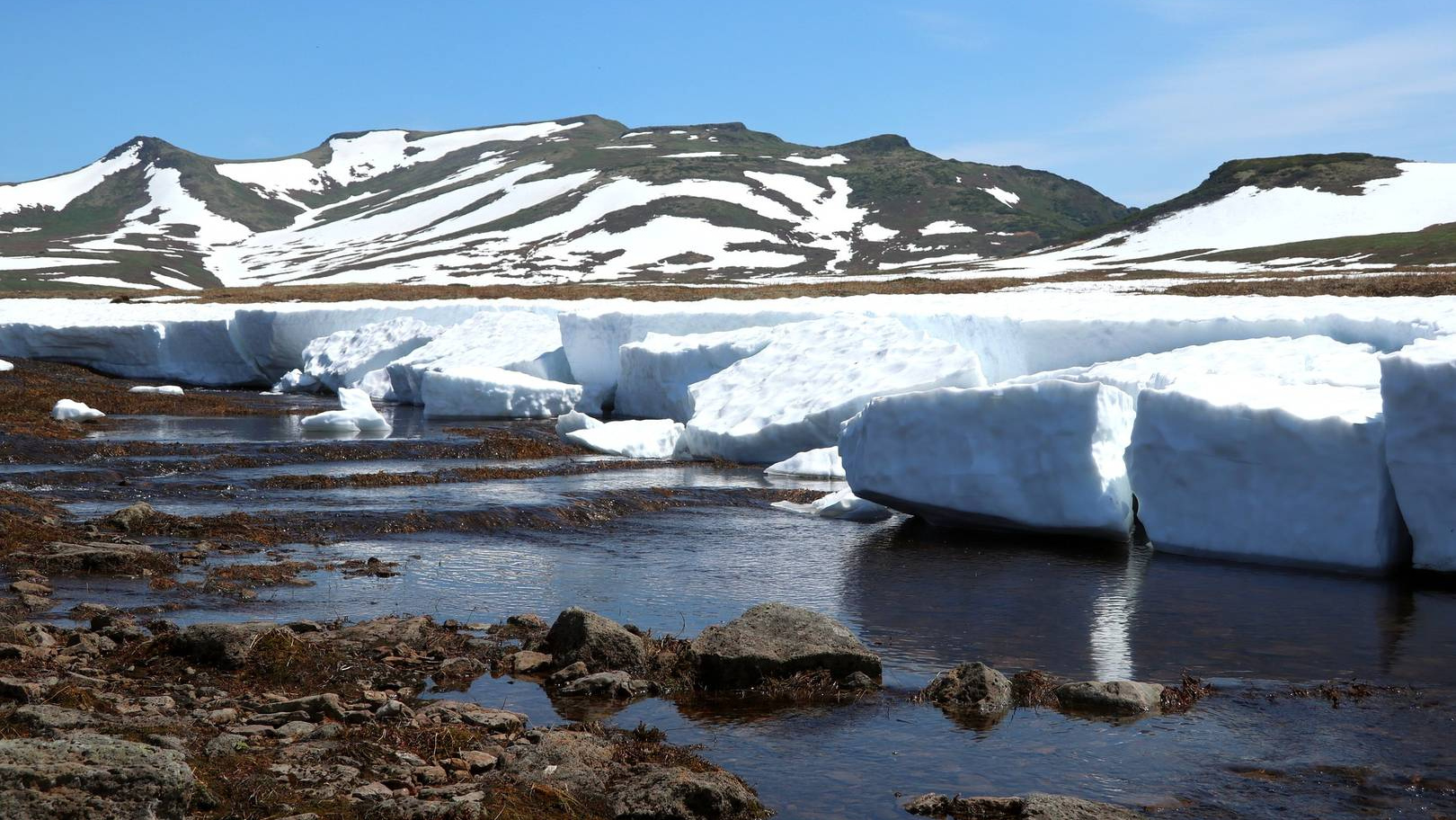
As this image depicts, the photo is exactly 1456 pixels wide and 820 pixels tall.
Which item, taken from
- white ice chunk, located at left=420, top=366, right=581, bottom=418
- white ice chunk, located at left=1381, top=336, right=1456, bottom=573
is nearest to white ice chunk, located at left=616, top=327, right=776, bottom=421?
white ice chunk, located at left=420, top=366, right=581, bottom=418

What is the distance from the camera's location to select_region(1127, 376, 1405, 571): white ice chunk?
13.7 metres

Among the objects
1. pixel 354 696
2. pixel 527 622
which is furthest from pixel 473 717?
pixel 527 622

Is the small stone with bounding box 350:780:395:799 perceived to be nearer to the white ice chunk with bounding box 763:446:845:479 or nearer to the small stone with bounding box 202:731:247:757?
the small stone with bounding box 202:731:247:757

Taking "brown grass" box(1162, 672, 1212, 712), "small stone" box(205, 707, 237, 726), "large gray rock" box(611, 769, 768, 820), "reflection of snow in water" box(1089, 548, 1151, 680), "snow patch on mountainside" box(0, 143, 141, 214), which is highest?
"snow patch on mountainside" box(0, 143, 141, 214)

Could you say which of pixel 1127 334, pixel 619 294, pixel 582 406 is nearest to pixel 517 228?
pixel 619 294

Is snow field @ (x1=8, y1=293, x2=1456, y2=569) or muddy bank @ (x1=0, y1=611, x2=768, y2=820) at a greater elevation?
snow field @ (x1=8, y1=293, x2=1456, y2=569)

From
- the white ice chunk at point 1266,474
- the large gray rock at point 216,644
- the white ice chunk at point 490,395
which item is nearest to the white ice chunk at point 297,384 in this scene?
the white ice chunk at point 490,395

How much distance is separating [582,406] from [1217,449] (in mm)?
20506

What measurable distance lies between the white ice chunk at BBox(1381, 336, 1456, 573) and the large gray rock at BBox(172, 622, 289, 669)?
1132cm

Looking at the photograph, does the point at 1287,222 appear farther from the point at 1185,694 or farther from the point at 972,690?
the point at 972,690

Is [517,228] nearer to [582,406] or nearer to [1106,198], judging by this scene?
[1106,198]

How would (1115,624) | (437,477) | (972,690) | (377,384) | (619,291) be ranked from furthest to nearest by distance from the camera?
(619,291)
(377,384)
(437,477)
(1115,624)
(972,690)

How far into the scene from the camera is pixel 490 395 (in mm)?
31094

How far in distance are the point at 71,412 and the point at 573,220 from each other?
121509mm
